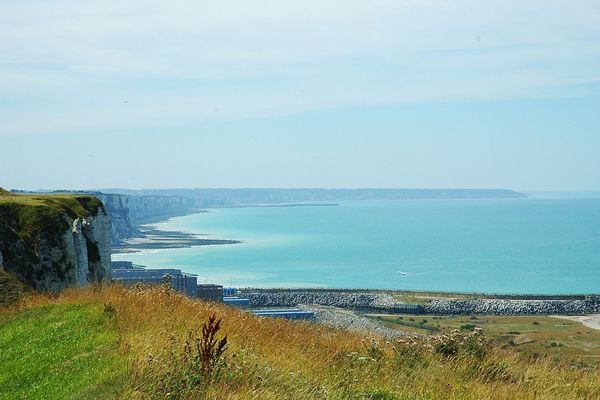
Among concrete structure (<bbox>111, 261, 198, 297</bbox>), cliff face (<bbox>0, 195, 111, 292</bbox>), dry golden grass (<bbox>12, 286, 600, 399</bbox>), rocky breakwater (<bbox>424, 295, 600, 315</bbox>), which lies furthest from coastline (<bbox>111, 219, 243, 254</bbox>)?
dry golden grass (<bbox>12, 286, 600, 399</bbox>)

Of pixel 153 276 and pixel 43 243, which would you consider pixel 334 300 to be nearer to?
pixel 153 276

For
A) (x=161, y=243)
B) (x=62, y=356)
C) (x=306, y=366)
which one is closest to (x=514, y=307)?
(x=306, y=366)

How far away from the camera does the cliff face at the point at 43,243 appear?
2236 centimetres

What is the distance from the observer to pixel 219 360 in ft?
23.5

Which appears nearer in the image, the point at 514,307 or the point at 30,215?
the point at 30,215

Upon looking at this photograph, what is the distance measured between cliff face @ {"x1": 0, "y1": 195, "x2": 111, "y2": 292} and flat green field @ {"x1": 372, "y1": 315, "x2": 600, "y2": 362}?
34.5 m

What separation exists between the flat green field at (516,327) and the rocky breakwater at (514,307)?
451 centimetres

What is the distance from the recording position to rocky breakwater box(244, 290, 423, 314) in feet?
280

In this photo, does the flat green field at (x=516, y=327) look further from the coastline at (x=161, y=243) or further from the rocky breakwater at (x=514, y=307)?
the coastline at (x=161, y=243)

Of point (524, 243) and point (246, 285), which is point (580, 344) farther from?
point (524, 243)

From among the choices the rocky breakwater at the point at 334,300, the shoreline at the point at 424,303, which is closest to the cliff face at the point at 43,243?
the shoreline at the point at 424,303

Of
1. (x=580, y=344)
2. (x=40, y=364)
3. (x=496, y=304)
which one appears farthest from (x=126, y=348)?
(x=496, y=304)

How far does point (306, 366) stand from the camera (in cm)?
823

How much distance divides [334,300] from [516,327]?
27.4 metres
